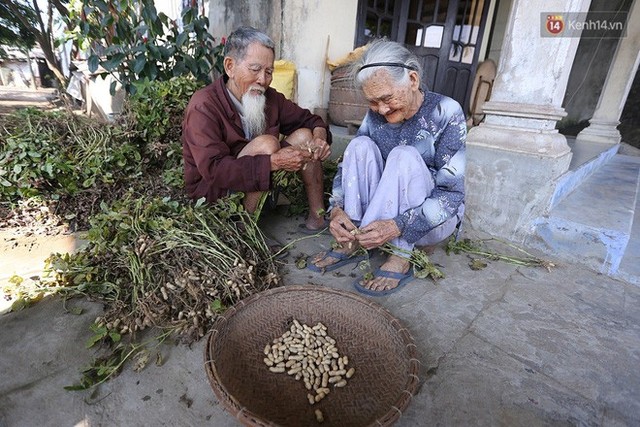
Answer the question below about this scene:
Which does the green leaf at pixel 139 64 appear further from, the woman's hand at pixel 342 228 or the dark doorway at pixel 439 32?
the dark doorway at pixel 439 32

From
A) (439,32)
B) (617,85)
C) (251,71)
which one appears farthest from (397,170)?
(439,32)

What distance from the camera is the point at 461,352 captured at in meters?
1.40

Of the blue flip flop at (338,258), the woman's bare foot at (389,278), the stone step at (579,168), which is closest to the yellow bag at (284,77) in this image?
the blue flip flop at (338,258)

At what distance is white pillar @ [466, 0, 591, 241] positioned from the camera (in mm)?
2178

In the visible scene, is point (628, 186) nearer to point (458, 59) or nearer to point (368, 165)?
point (368, 165)

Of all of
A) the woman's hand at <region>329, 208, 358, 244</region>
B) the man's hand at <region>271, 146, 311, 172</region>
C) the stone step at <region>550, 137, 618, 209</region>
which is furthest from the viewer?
the stone step at <region>550, 137, 618, 209</region>

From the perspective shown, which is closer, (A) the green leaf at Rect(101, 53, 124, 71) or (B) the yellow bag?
(A) the green leaf at Rect(101, 53, 124, 71)

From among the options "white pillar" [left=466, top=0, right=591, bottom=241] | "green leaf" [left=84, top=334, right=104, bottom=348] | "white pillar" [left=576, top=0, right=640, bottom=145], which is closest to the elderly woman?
"white pillar" [left=466, top=0, right=591, bottom=241]

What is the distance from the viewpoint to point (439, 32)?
548 cm

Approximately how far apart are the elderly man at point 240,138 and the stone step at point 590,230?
1.54 m

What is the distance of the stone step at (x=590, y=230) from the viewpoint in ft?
6.64

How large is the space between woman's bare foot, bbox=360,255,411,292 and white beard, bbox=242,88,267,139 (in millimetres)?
1146

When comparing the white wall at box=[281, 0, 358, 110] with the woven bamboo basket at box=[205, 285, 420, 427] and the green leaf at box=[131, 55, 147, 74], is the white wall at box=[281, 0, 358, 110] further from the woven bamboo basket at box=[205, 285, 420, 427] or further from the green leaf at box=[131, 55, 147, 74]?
Answer: the woven bamboo basket at box=[205, 285, 420, 427]

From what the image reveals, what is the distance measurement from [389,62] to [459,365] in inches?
52.9
